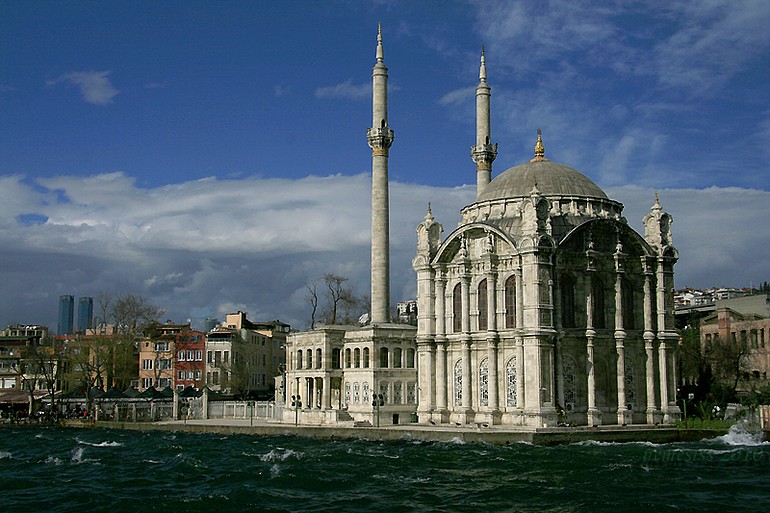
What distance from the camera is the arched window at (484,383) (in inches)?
2199

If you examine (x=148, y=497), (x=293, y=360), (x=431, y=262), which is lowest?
(x=148, y=497)

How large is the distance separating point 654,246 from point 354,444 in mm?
21793

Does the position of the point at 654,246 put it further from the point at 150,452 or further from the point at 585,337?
the point at 150,452

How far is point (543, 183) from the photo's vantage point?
190ft

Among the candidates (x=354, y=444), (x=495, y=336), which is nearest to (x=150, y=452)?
(x=354, y=444)

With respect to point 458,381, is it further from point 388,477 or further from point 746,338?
point 746,338

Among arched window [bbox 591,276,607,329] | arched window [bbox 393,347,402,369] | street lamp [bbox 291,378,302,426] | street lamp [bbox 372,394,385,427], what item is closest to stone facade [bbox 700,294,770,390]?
arched window [bbox 591,276,607,329]

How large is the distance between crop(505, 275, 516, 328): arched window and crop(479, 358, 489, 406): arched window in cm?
283

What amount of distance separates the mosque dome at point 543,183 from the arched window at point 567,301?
18.5 feet

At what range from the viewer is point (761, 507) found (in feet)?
101

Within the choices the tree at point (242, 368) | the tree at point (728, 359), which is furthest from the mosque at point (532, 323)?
the tree at point (242, 368)

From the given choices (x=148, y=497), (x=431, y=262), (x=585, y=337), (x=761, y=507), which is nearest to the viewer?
(x=761, y=507)

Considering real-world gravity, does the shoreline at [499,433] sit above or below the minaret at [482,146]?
below

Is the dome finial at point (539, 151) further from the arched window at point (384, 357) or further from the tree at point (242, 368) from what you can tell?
the tree at point (242, 368)
